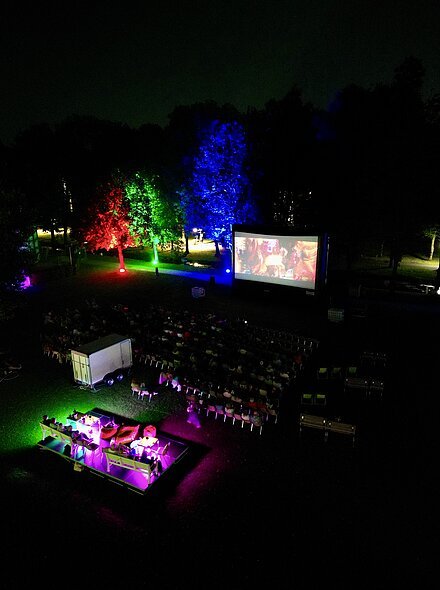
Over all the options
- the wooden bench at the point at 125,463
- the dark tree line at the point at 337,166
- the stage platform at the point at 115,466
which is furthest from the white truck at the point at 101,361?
the dark tree line at the point at 337,166

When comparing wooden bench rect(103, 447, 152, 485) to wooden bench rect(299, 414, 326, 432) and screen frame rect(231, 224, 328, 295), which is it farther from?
screen frame rect(231, 224, 328, 295)

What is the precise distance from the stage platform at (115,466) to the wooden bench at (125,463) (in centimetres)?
14

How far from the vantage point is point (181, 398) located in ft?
49.5

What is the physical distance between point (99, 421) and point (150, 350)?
5408mm

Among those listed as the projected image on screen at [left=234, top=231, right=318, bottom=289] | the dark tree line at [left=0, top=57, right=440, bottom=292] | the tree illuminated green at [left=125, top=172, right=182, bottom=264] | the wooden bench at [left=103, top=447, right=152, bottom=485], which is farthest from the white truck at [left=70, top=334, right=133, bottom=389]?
the tree illuminated green at [left=125, top=172, right=182, bottom=264]

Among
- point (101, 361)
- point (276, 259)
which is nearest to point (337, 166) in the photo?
point (276, 259)

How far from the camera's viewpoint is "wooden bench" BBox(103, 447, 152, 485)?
415 inches

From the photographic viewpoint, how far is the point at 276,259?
26.6 m

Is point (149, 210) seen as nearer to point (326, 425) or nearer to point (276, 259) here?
point (276, 259)

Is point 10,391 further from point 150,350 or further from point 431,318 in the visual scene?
point 431,318

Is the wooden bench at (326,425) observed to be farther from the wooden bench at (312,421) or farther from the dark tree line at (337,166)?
the dark tree line at (337,166)

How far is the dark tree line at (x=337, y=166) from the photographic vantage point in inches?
1019

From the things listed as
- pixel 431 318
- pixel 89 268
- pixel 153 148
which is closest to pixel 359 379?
pixel 431 318

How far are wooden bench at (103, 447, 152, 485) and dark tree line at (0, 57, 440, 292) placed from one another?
1228 centimetres
